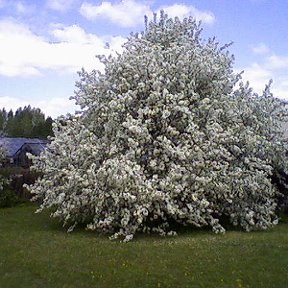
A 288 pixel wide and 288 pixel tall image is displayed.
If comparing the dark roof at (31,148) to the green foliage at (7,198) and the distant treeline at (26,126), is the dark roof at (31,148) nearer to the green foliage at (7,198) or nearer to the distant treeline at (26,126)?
the distant treeline at (26,126)

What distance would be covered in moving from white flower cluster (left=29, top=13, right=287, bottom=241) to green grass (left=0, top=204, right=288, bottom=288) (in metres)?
0.98

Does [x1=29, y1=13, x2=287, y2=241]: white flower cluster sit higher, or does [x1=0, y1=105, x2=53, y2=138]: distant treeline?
[x1=0, y1=105, x2=53, y2=138]: distant treeline

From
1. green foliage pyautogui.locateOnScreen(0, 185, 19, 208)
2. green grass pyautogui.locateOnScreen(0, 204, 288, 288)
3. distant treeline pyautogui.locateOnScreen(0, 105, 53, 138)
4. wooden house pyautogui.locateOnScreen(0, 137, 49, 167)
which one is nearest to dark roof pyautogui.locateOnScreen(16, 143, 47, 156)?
wooden house pyautogui.locateOnScreen(0, 137, 49, 167)

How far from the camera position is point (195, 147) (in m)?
14.6

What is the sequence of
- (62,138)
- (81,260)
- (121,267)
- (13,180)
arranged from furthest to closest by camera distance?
(13,180), (62,138), (81,260), (121,267)

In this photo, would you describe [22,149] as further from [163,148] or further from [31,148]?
[163,148]

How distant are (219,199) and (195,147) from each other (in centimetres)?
201

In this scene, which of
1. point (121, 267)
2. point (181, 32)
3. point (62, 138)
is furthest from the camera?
point (181, 32)

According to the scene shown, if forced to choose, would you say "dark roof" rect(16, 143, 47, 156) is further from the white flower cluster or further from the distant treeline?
the white flower cluster

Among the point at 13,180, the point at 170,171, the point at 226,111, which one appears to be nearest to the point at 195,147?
the point at 170,171

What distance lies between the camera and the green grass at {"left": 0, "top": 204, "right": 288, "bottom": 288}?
8.84 m

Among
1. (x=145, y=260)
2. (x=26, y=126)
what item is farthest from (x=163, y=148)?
(x=26, y=126)

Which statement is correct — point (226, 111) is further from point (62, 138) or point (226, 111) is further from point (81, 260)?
point (81, 260)

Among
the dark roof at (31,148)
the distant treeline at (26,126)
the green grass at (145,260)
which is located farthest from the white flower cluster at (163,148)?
the distant treeline at (26,126)
